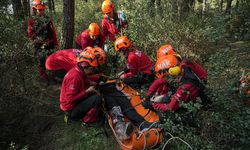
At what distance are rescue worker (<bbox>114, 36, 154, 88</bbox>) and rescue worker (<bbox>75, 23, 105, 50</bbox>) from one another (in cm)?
92

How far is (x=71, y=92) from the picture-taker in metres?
4.90

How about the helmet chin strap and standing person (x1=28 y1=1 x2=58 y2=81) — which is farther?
standing person (x1=28 y1=1 x2=58 y2=81)

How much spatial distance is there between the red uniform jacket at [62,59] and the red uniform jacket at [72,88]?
4.17 feet

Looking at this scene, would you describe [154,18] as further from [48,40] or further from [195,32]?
[48,40]

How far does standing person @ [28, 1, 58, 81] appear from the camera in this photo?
245 inches

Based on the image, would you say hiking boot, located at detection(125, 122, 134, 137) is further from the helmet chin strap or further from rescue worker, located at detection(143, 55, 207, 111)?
the helmet chin strap

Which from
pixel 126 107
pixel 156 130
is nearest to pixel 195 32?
pixel 126 107

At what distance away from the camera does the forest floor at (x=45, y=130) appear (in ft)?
15.5

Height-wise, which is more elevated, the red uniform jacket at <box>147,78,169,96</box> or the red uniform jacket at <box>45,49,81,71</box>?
the red uniform jacket at <box>45,49,81,71</box>

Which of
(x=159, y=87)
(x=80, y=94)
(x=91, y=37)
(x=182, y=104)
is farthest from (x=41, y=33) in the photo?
(x=182, y=104)

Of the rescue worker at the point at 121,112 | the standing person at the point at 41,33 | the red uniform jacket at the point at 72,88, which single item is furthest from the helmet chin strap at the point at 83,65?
the standing person at the point at 41,33

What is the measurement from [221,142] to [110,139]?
2.13m

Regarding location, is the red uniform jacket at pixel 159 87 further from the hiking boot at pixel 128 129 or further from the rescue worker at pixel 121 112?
the hiking boot at pixel 128 129

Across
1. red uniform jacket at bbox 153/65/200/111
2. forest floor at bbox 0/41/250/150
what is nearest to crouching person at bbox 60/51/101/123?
forest floor at bbox 0/41/250/150
